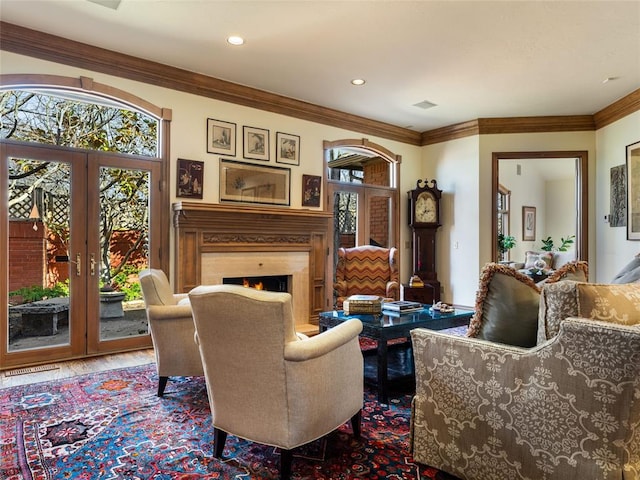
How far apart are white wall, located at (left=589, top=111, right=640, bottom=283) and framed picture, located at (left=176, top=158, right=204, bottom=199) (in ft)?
16.5

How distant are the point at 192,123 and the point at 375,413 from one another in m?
3.43

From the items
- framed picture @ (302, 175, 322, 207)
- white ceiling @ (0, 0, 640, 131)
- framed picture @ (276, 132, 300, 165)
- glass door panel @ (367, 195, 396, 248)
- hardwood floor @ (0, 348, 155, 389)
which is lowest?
hardwood floor @ (0, 348, 155, 389)

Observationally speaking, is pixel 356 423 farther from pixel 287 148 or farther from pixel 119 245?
→ pixel 287 148

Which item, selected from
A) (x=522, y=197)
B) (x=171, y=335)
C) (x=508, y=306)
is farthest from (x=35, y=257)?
(x=522, y=197)

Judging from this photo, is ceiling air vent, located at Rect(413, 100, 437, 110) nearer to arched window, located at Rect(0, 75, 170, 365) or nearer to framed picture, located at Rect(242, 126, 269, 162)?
framed picture, located at Rect(242, 126, 269, 162)

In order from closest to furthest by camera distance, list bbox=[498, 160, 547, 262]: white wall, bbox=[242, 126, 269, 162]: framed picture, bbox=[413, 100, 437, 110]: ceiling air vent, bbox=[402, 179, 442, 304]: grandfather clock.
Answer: bbox=[242, 126, 269, 162]: framed picture, bbox=[413, 100, 437, 110]: ceiling air vent, bbox=[402, 179, 442, 304]: grandfather clock, bbox=[498, 160, 547, 262]: white wall

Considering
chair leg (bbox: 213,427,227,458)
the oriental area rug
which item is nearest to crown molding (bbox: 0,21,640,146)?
the oriental area rug

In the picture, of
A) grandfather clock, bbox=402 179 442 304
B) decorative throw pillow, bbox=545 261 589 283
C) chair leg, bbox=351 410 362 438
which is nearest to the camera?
decorative throw pillow, bbox=545 261 589 283

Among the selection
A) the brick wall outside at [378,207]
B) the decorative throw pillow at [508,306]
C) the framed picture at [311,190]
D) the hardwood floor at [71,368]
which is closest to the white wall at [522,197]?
the brick wall outside at [378,207]

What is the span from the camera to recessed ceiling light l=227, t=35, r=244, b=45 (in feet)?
11.8

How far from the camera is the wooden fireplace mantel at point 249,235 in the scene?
168 inches

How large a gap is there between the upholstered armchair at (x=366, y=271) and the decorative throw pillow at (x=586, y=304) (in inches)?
133

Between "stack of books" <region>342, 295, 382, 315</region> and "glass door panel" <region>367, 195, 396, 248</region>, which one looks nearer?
"stack of books" <region>342, 295, 382, 315</region>

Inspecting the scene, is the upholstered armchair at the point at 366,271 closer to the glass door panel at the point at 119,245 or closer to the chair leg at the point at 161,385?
the glass door panel at the point at 119,245
